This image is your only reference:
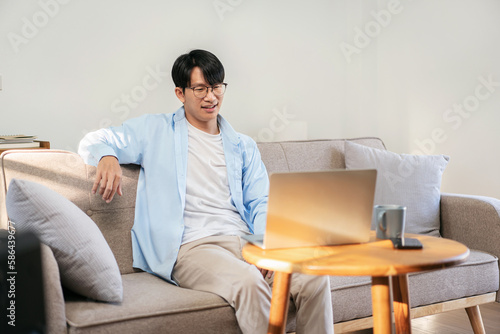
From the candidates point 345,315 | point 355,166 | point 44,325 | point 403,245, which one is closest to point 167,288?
point 44,325

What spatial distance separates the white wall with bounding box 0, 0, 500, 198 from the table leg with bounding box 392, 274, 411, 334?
174 centimetres

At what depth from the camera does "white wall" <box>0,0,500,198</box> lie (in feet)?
8.63

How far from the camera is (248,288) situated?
1.63 meters

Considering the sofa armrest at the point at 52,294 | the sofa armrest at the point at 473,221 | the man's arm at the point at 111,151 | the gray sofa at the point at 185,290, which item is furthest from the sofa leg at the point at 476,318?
the sofa armrest at the point at 52,294

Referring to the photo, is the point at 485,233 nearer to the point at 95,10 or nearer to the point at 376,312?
the point at 376,312

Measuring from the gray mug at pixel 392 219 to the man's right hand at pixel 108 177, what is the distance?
0.89 metres

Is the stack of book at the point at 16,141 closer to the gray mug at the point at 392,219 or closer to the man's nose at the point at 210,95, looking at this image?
the man's nose at the point at 210,95

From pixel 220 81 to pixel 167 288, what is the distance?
31.7 inches

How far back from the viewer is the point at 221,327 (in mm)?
1648

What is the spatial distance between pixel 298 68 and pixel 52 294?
225 cm

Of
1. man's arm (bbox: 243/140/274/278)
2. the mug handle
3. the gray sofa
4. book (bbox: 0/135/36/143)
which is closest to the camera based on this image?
the mug handle

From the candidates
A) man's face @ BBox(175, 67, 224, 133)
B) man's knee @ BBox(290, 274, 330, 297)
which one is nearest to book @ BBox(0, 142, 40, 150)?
man's face @ BBox(175, 67, 224, 133)

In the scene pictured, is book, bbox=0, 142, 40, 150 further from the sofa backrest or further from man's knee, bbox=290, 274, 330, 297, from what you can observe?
man's knee, bbox=290, 274, 330, 297

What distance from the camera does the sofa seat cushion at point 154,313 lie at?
1.49 m
